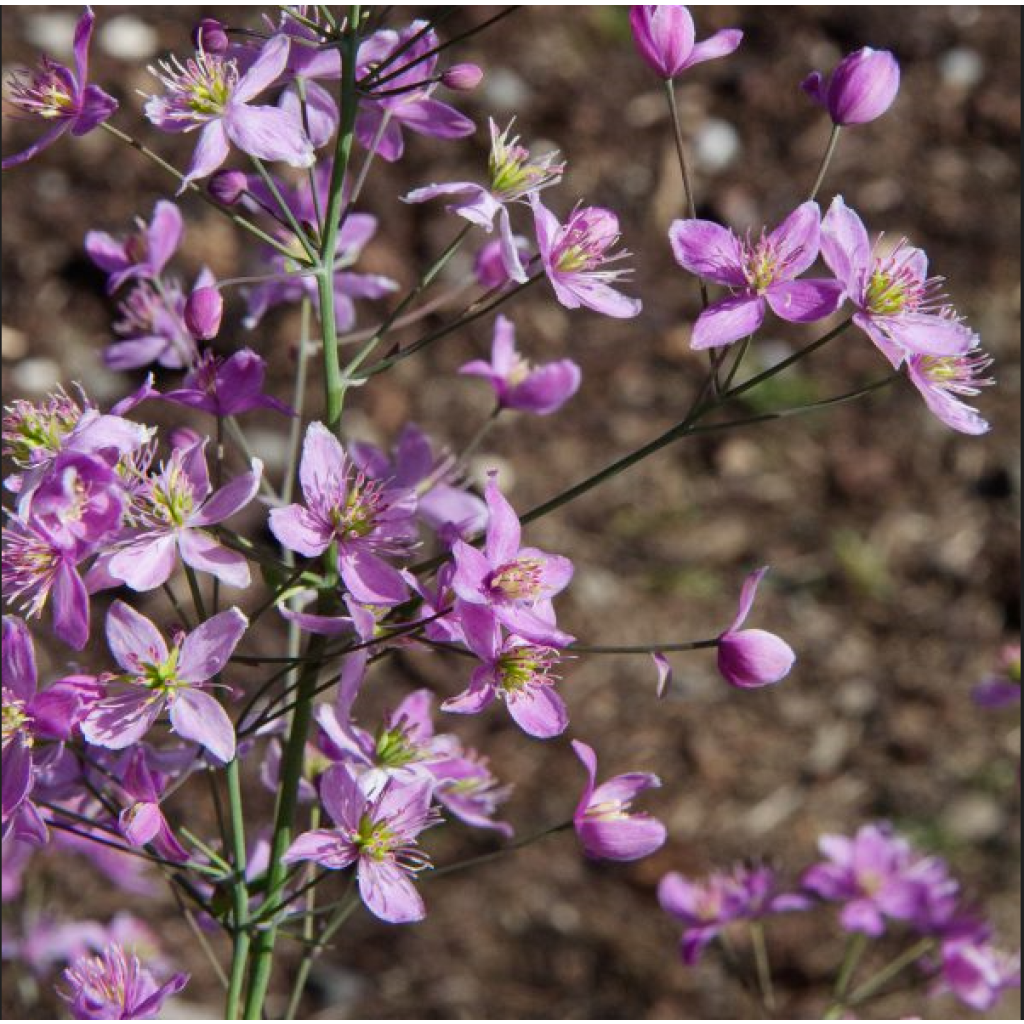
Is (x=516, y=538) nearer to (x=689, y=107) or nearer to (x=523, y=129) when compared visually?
(x=523, y=129)

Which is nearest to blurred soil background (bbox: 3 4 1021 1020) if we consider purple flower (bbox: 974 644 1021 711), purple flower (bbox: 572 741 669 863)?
purple flower (bbox: 974 644 1021 711)

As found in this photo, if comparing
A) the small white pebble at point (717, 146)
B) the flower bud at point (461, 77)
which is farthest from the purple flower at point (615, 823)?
the small white pebble at point (717, 146)

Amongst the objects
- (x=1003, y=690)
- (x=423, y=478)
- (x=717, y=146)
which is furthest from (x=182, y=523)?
(x=717, y=146)

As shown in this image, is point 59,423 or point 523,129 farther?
point 523,129

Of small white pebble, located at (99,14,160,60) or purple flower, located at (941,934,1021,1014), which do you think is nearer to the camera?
purple flower, located at (941,934,1021,1014)

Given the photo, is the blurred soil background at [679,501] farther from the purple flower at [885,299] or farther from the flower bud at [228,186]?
the purple flower at [885,299]

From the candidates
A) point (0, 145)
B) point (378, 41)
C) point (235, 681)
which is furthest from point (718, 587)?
point (378, 41)

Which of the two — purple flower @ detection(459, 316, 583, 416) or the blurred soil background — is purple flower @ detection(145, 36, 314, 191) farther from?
the blurred soil background
